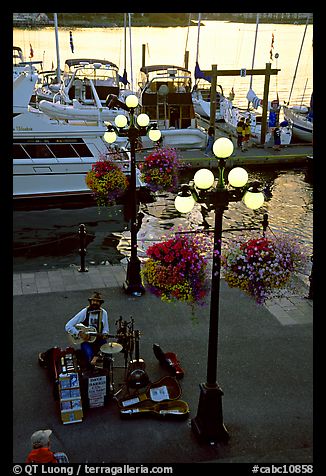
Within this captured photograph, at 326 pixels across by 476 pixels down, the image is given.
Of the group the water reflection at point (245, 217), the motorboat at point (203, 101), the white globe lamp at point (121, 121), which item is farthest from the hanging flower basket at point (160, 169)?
the motorboat at point (203, 101)

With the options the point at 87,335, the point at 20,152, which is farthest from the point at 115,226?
the point at 87,335

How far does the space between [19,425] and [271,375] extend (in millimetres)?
4068

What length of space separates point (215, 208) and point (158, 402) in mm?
3123

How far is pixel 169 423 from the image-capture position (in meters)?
7.61

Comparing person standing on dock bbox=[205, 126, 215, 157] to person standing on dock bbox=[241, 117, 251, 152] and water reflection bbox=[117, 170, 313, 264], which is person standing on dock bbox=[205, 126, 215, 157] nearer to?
person standing on dock bbox=[241, 117, 251, 152]

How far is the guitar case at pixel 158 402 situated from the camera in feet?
25.1

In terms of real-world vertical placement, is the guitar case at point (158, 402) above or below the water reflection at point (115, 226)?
above

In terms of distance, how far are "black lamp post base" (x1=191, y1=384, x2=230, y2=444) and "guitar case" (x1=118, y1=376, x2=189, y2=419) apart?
1.48 feet

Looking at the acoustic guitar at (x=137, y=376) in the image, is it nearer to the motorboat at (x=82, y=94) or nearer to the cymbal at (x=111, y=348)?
the cymbal at (x=111, y=348)

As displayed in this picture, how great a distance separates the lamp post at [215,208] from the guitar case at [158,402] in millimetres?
383

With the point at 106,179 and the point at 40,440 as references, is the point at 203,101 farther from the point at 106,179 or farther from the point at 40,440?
the point at 40,440

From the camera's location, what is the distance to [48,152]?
826 inches

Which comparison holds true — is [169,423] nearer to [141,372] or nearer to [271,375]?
[141,372]

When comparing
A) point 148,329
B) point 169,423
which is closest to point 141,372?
point 169,423
